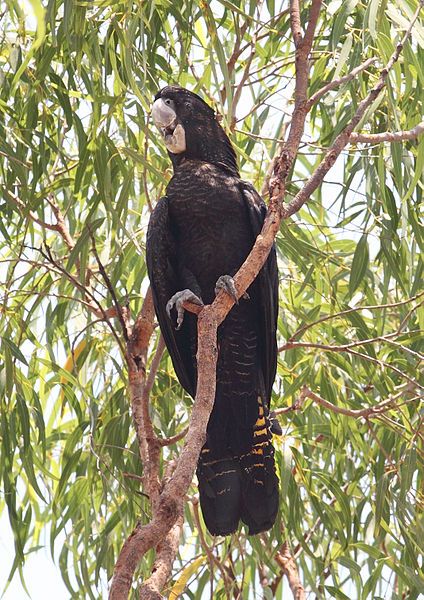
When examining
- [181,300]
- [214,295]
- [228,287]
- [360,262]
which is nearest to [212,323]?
[228,287]

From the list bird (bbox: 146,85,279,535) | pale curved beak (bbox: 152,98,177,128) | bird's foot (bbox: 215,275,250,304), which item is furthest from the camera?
pale curved beak (bbox: 152,98,177,128)

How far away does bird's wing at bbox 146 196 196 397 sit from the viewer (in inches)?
121

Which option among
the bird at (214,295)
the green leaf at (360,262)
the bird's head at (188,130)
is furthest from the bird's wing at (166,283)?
the green leaf at (360,262)

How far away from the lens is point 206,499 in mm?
2910

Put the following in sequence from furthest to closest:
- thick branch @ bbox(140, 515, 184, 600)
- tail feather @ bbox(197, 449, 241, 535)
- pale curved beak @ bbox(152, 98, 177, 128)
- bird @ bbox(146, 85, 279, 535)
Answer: pale curved beak @ bbox(152, 98, 177, 128)
bird @ bbox(146, 85, 279, 535)
tail feather @ bbox(197, 449, 241, 535)
thick branch @ bbox(140, 515, 184, 600)

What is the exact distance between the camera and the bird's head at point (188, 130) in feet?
10.9

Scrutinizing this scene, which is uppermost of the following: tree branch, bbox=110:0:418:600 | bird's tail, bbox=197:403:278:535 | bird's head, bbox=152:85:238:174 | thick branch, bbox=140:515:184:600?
bird's head, bbox=152:85:238:174

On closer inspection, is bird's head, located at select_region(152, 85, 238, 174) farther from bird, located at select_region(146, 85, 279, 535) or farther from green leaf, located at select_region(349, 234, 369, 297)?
green leaf, located at select_region(349, 234, 369, 297)

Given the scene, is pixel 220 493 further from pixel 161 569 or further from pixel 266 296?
pixel 161 569

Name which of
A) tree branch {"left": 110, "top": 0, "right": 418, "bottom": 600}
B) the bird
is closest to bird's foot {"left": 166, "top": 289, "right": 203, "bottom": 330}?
the bird

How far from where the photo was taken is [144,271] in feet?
11.8

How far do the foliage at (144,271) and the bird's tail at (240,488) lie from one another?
21cm

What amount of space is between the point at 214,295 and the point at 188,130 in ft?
1.94

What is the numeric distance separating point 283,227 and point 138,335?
0.58 metres
